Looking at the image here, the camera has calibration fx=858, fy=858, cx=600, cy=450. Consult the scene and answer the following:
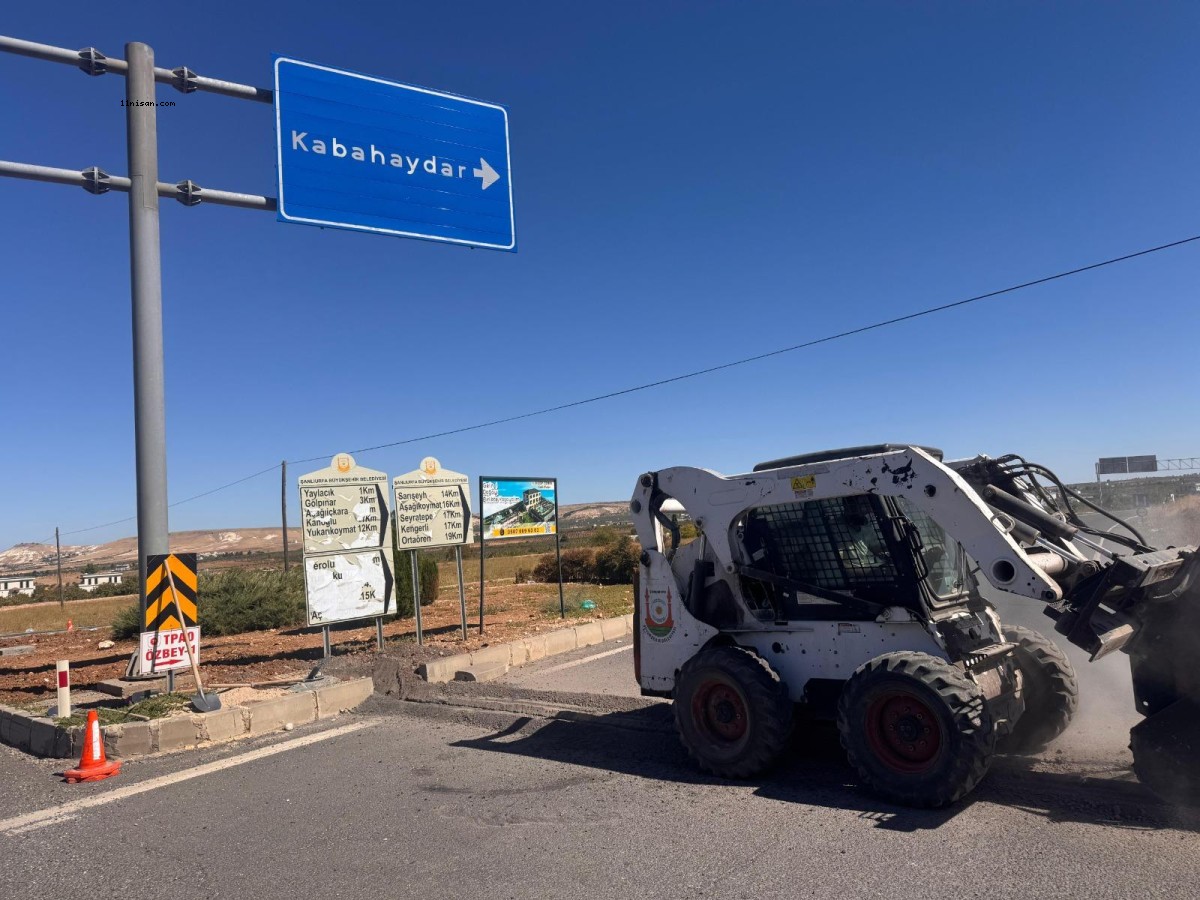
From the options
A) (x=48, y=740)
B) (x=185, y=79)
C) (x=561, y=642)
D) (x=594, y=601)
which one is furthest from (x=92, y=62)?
(x=594, y=601)

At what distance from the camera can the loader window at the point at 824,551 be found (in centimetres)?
613

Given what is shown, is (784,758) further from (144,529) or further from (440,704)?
(144,529)

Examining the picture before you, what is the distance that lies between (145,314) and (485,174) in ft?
15.2

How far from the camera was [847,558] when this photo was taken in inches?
247

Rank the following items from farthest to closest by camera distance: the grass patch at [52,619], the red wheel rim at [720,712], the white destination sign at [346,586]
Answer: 1. the grass patch at [52,619]
2. the white destination sign at [346,586]
3. the red wheel rim at [720,712]

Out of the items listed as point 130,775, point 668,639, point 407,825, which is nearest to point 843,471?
point 668,639

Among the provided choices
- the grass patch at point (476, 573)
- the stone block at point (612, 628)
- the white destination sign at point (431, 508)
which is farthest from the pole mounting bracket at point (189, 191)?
the grass patch at point (476, 573)

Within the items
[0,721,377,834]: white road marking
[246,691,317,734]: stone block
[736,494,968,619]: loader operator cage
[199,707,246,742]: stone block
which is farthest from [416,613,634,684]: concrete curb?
[736,494,968,619]: loader operator cage

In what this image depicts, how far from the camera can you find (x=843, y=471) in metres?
6.09

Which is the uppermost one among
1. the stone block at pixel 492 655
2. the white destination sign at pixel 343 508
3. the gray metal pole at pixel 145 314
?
the gray metal pole at pixel 145 314

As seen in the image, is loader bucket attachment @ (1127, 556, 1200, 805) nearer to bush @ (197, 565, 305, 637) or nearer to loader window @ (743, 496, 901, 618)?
loader window @ (743, 496, 901, 618)

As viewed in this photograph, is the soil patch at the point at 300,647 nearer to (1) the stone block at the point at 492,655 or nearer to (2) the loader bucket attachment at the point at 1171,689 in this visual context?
(1) the stone block at the point at 492,655

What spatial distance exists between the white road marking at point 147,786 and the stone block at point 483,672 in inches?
→ 85.2

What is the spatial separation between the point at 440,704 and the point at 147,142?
25.5 feet
